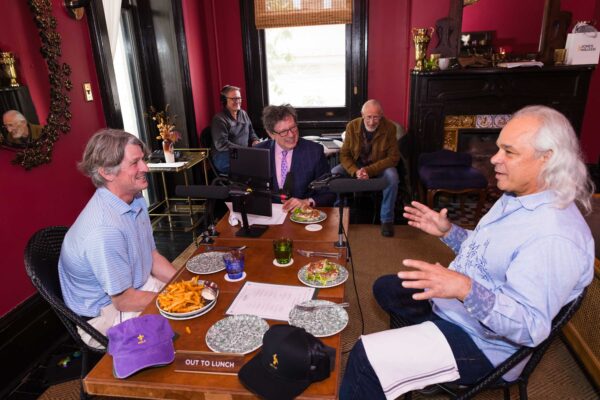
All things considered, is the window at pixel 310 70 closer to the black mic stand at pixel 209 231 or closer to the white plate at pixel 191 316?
the black mic stand at pixel 209 231

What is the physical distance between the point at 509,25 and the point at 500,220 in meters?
3.78

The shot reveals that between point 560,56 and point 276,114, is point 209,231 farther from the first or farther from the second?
point 560,56

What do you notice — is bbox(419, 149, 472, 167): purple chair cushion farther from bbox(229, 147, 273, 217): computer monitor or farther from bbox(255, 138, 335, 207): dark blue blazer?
bbox(229, 147, 273, 217): computer monitor

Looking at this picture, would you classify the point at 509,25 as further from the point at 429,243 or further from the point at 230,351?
the point at 230,351

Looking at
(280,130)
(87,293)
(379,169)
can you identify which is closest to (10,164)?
(87,293)

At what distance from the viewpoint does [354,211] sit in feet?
14.3

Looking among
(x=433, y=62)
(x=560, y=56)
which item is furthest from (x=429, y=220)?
(x=560, y=56)

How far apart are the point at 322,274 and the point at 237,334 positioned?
429mm

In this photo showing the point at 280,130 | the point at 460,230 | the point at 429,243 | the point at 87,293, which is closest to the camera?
the point at 87,293

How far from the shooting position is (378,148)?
3748 mm

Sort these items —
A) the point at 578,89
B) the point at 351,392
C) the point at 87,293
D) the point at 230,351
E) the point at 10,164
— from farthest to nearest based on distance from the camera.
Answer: the point at 578,89, the point at 10,164, the point at 87,293, the point at 351,392, the point at 230,351

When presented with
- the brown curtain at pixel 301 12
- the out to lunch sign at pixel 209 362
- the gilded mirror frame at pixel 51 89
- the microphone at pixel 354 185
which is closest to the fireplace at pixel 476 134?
the brown curtain at pixel 301 12

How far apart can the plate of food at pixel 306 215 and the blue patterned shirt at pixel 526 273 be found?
0.91 m

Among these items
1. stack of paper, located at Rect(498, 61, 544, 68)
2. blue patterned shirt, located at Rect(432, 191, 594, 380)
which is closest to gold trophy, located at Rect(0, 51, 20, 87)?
blue patterned shirt, located at Rect(432, 191, 594, 380)
